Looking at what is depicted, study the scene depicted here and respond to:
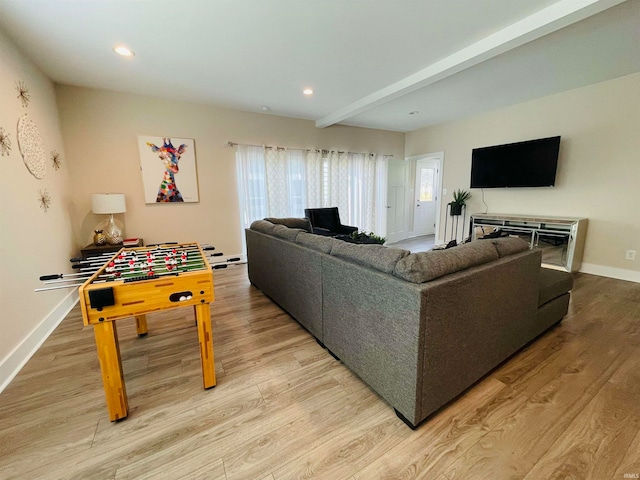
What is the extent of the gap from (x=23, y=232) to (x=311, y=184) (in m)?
3.89

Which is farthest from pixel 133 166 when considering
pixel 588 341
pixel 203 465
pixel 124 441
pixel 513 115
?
pixel 513 115

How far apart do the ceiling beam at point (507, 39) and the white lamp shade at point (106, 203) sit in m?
3.67

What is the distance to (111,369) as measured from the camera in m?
1.36

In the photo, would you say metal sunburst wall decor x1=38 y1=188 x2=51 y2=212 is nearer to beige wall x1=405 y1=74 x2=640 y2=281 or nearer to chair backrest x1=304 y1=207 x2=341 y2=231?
chair backrest x1=304 y1=207 x2=341 y2=231

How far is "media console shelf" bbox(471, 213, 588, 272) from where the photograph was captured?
3520mm

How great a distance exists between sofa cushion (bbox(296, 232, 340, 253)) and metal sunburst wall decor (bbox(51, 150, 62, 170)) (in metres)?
2.95

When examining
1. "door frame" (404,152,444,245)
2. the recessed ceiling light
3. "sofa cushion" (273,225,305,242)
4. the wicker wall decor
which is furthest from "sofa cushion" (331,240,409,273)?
"door frame" (404,152,444,245)

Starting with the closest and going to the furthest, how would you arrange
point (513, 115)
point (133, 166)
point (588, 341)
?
point (588, 341) → point (133, 166) → point (513, 115)

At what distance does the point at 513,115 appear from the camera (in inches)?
169

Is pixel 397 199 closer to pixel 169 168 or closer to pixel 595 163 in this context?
pixel 595 163

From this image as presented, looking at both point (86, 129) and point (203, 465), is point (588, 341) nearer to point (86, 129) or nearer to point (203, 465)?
point (203, 465)

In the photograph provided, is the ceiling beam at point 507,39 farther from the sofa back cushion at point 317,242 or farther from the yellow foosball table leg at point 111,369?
the yellow foosball table leg at point 111,369

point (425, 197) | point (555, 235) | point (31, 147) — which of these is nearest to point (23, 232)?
point (31, 147)

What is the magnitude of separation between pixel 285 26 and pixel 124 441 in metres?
2.95
